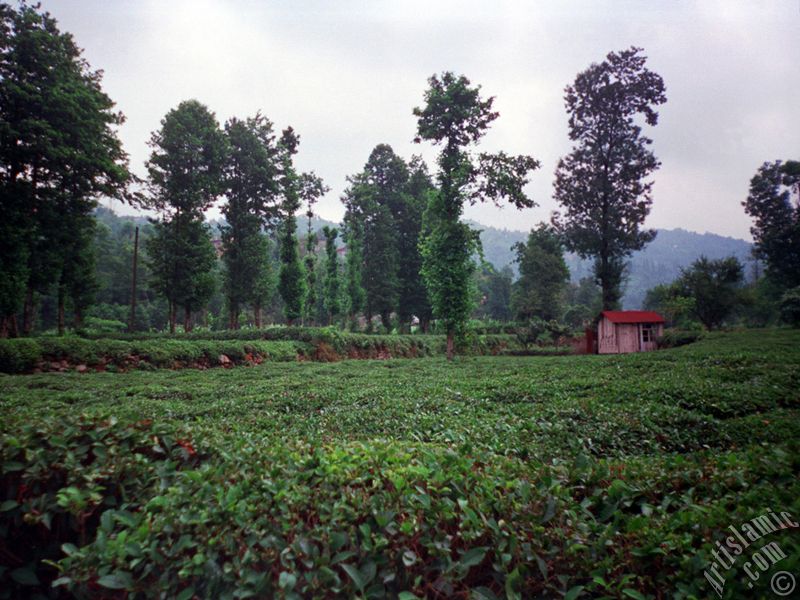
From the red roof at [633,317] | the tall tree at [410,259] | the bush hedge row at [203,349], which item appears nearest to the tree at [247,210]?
the bush hedge row at [203,349]

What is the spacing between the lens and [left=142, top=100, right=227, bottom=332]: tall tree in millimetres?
26781

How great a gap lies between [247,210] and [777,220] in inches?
2073

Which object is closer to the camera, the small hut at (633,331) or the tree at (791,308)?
the small hut at (633,331)

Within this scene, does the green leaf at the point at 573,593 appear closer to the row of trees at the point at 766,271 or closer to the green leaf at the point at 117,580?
the green leaf at the point at 117,580

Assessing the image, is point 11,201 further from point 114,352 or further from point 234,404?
point 234,404

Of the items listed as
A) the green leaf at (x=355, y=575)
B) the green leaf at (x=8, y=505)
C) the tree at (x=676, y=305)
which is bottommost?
the green leaf at (x=355, y=575)

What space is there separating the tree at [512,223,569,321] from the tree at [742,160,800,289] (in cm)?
1998

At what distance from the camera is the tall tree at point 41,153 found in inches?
730

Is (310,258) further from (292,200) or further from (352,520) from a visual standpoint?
(352,520)

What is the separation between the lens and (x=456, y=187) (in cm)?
1906

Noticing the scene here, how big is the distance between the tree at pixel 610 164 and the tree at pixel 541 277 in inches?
506

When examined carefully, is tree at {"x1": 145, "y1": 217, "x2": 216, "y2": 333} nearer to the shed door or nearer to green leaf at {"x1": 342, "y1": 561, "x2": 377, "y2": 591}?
the shed door

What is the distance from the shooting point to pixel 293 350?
1991 cm

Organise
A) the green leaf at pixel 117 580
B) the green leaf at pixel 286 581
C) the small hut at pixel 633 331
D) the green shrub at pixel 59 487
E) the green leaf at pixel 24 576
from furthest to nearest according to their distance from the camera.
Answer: the small hut at pixel 633 331
the green shrub at pixel 59 487
the green leaf at pixel 24 576
the green leaf at pixel 117 580
the green leaf at pixel 286 581
